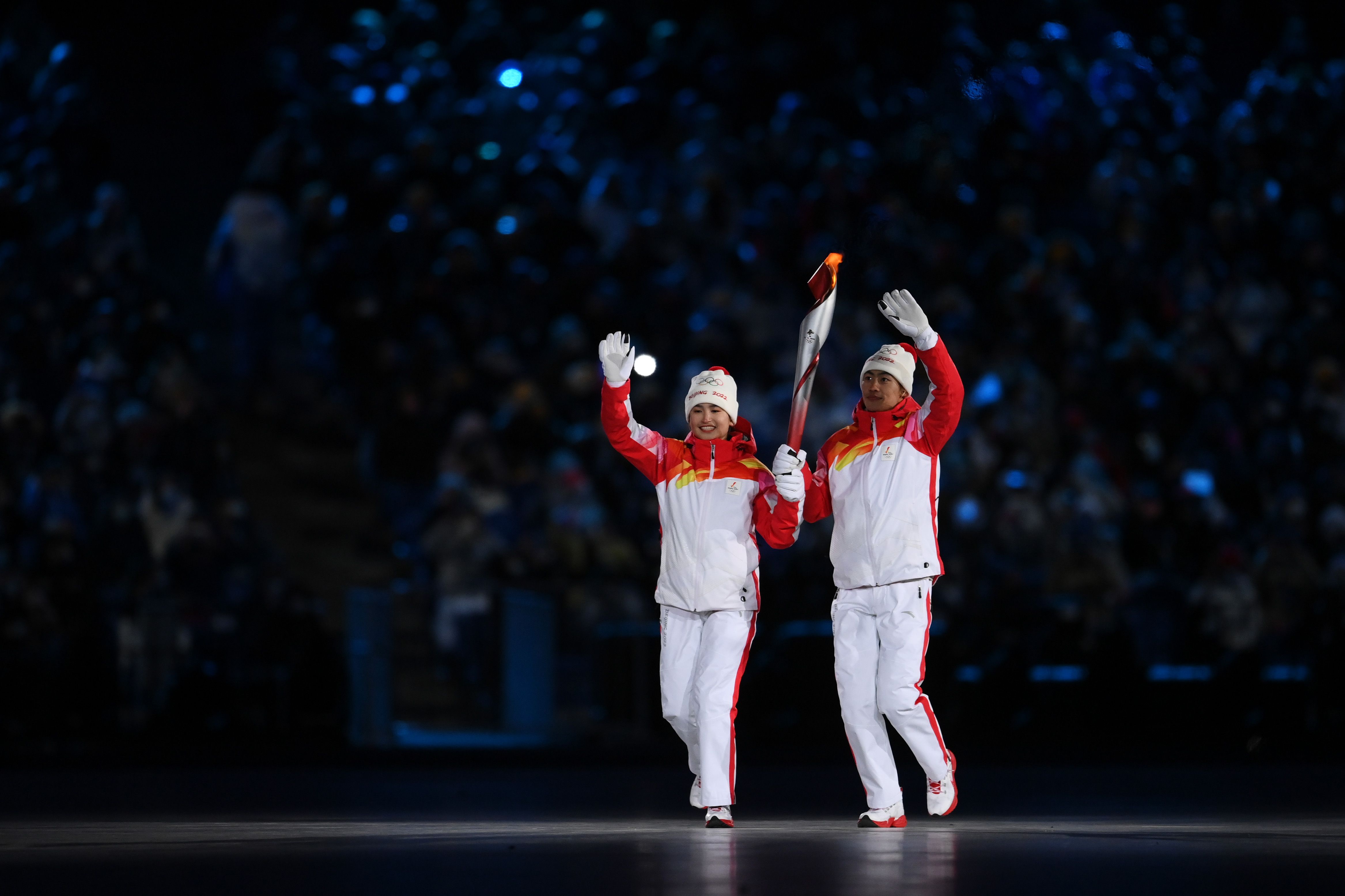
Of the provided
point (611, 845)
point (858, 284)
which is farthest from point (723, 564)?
point (858, 284)

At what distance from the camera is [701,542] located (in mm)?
7195

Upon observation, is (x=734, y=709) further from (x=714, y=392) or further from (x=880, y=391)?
(x=880, y=391)

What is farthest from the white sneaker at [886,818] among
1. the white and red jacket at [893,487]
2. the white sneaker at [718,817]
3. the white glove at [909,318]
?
the white glove at [909,318]

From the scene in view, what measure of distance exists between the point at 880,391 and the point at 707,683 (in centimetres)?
139

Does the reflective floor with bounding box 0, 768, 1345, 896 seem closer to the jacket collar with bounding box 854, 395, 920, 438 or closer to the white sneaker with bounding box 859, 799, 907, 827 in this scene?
the white sneaker with bounding box 859, 799, 907, 827

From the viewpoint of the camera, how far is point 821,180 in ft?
51.2

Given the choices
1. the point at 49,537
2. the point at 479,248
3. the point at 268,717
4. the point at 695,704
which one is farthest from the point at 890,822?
the point at 479,248

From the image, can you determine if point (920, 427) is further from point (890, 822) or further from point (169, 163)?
point (169, 163)

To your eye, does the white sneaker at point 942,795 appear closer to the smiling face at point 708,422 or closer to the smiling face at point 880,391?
the smiling face at point 880,391

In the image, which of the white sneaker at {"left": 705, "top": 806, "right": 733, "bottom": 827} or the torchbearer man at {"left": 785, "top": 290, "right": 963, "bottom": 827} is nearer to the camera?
the white sneaker at {"left": 705, "top": 806, "right": 733, "bottom": 827}

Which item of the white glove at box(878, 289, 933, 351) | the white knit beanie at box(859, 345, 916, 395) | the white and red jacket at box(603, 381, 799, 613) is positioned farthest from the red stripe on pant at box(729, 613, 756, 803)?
the white glove at box(878, 289, 933, 351)

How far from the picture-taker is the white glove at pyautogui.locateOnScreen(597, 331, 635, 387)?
743cm

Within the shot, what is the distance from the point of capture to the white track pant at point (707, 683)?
689 centimetres

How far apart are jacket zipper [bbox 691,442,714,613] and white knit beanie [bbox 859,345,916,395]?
0.76 meters
